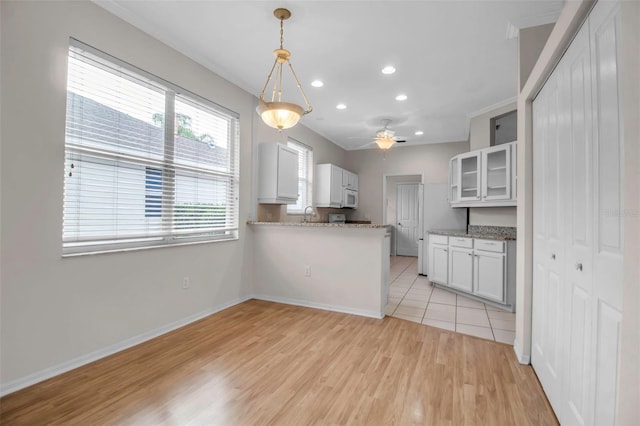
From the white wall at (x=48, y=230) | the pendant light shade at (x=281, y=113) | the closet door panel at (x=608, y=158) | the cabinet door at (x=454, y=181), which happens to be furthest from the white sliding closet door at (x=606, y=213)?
the cabinet door at (x=454, y=181)

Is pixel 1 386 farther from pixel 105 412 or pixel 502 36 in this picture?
pixel 502 36

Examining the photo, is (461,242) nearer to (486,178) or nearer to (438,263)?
(438,263)

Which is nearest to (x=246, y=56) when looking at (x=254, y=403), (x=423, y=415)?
(x=254, y=403)

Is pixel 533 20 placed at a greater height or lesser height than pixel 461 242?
greater

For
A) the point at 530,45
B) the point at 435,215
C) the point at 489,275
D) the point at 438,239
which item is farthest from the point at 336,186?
the point at 530,45

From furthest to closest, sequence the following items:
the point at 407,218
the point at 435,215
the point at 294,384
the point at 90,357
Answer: the point at 407,218 → the point at 435,215 → the point at 90,357 → the point at 294,384

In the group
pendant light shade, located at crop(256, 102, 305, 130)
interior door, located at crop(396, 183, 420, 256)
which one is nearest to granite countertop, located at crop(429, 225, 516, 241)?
pendant light shade, located at crop(256, 102, 305, 130)

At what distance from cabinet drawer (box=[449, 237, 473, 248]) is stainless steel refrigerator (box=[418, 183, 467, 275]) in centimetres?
104

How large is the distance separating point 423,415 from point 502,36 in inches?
126

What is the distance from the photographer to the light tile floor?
316 cm

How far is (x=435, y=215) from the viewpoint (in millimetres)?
5844

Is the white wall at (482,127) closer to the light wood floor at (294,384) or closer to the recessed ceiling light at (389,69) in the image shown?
the recessed ceiling light at (389,69)

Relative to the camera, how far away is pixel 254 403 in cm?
187

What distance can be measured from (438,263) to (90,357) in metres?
4.44
